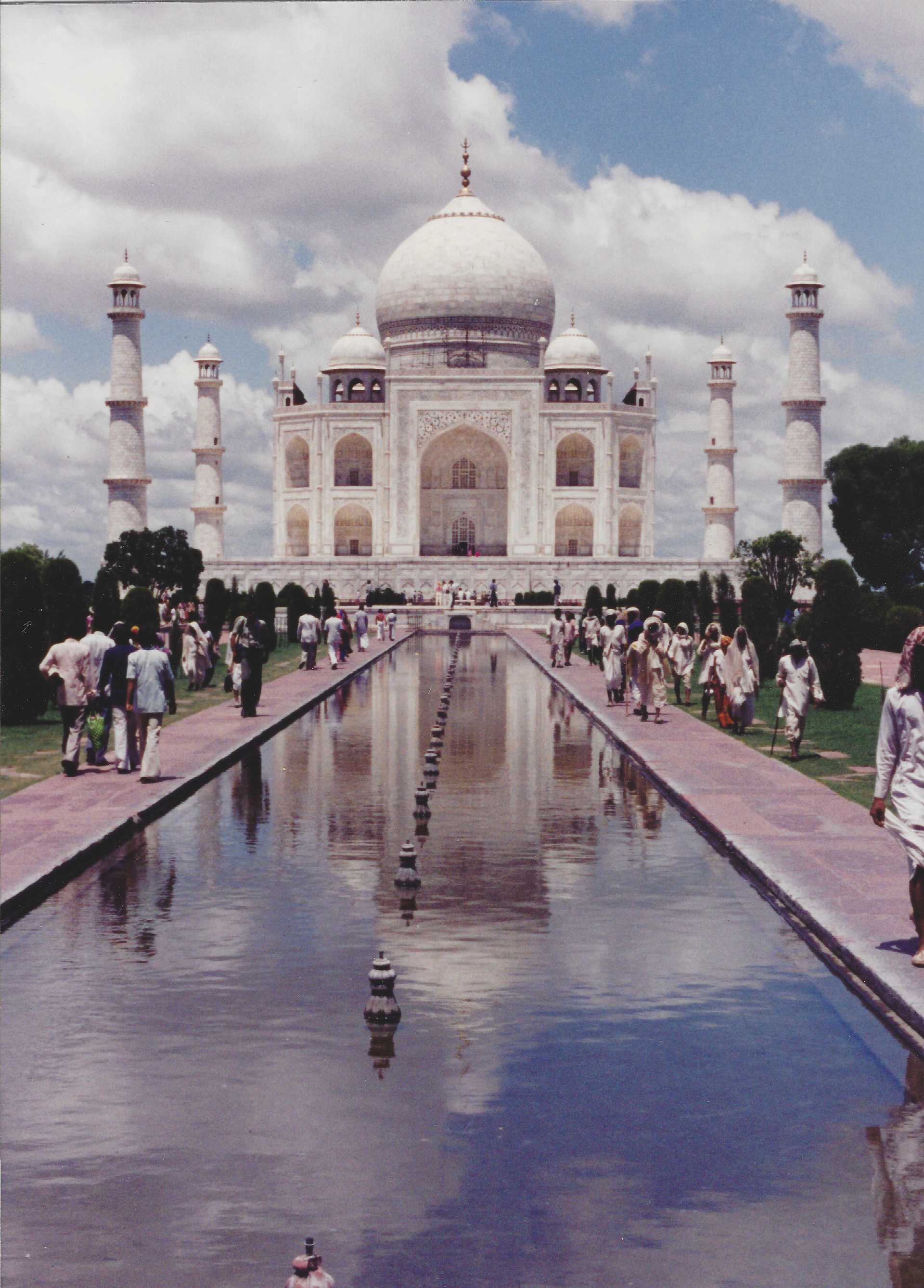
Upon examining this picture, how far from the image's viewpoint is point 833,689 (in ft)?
70.2

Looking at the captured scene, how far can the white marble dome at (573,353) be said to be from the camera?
213 ft

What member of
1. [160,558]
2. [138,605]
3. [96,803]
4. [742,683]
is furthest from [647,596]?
[96,803]

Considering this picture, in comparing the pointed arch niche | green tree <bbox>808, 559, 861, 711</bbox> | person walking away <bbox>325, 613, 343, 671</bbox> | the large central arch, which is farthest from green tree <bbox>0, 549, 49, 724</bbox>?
the large central arch

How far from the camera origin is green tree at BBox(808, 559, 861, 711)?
21.2 metres

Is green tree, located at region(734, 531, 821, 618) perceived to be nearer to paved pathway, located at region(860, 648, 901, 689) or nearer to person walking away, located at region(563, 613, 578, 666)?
paved pathway, located at region(860, 648, 901, 689)

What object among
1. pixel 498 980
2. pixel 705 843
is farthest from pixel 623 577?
pixel 498 980

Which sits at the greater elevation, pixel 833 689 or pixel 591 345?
pixel 591 345

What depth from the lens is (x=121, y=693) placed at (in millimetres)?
13398

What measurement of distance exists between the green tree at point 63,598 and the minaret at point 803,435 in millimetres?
36738

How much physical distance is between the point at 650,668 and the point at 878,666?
13.2 metres

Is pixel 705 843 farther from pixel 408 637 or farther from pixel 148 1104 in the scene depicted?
pixel 408 637

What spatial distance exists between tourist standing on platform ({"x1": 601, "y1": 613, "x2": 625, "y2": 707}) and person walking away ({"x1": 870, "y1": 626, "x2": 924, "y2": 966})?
531 inches

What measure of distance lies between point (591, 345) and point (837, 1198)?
62599mm

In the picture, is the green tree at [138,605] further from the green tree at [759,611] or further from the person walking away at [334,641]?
the green tree at [759,611]
